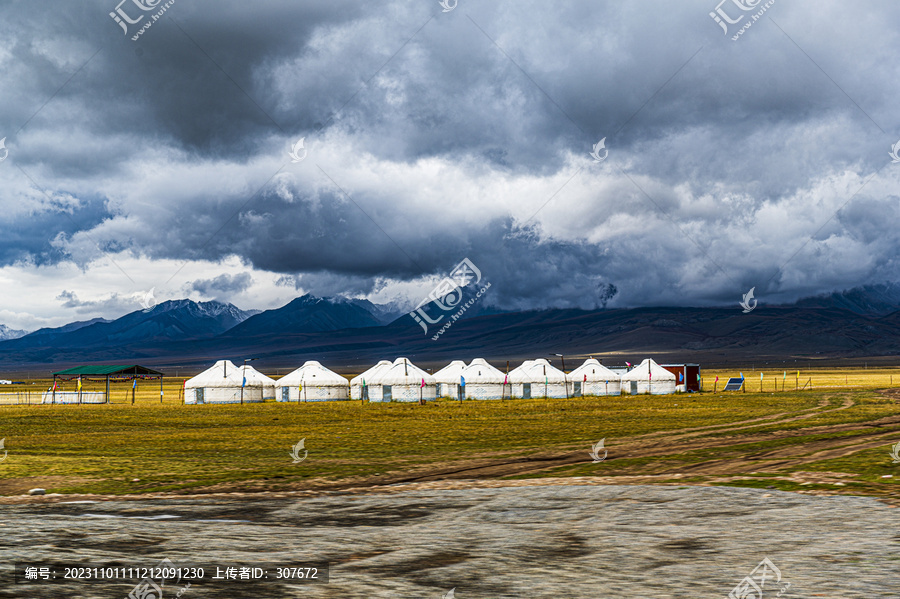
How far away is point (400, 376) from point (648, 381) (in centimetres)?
2356

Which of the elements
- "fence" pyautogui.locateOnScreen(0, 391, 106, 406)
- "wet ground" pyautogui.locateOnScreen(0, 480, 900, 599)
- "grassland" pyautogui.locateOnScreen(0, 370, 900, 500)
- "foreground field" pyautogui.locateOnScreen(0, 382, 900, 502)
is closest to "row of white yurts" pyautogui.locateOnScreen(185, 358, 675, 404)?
"fence" pyautogui.locateOnScreen(0, 391, 106, 406)

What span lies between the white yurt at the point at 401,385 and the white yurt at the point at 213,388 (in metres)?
12.2

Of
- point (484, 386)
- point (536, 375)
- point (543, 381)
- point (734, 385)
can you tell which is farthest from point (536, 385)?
point (734, 385)

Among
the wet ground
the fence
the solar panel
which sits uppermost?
the fence

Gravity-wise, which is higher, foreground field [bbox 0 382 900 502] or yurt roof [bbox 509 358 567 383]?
yurt roof [bbox 509 358 567 383]

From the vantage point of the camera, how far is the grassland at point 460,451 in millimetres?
16547

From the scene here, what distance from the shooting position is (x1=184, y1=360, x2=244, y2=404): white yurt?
66562mm

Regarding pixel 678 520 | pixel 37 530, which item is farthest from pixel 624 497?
pixel 37 530

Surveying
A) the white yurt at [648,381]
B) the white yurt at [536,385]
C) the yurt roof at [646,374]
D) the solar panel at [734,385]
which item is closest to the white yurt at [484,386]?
the white yurt at [536,385]

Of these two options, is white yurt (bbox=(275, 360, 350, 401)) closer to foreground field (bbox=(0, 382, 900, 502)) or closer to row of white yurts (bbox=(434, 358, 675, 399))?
row of white yurts (bbox=(434, 358, 675, 399))

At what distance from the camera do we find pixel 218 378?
67.7 metres

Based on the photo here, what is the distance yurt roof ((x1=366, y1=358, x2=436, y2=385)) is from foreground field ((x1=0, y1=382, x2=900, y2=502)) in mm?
23842

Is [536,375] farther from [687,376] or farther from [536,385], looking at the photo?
[687,376]

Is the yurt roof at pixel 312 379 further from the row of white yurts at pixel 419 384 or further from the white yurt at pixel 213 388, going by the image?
the white yurt at pixel 213 388
